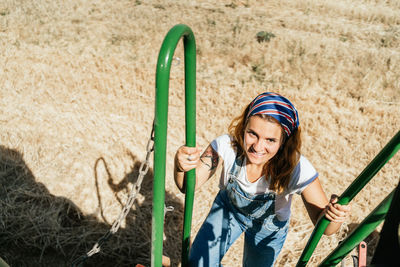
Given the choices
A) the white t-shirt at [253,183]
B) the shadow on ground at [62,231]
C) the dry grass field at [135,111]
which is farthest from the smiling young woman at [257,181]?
the shadow on ground at [62,231]

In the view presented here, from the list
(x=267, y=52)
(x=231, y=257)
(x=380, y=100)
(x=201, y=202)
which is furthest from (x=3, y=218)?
(x=380, y=100)

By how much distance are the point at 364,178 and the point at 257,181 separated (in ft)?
2.80

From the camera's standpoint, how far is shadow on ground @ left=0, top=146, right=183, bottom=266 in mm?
3957

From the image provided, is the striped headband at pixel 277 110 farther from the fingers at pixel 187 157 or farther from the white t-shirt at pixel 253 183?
the fingers at pixel 187 157

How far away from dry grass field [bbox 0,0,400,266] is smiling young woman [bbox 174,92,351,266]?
161 cm

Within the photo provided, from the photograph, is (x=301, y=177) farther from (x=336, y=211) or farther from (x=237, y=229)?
(x=237, y=229)

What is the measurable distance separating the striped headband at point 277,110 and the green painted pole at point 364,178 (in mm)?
548

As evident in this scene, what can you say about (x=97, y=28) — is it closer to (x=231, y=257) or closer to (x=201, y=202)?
(x=201, y=202)

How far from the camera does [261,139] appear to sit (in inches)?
76.5

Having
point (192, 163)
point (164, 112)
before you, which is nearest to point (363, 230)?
Answer: point (192, 163)

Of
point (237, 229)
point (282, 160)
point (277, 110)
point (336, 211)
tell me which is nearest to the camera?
point (336, 211)

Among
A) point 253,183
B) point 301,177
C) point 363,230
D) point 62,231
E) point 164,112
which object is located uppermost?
point 164,112

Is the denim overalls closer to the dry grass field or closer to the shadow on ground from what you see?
the dry grass field

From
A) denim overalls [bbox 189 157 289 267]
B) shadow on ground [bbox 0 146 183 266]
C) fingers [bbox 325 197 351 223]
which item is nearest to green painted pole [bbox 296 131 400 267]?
fingers [bbox 325 197 351 223]
